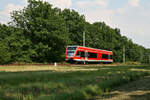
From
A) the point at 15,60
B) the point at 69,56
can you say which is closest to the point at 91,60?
the point at 69,56

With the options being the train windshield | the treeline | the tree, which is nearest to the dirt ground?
the train windshield

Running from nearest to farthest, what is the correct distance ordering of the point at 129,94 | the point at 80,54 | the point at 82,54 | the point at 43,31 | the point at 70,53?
1. the point at 129,94
2. the point at 70,53
3. the point at 80,54
4. the point at 82,54
5. the point at 43,31

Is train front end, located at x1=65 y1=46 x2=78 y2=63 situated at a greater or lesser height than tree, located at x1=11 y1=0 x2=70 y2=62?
lesser

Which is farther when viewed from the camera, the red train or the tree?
the tree

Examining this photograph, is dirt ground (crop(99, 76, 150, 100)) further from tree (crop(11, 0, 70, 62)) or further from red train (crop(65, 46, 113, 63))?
tree (crop(11, 0, 70, 62))

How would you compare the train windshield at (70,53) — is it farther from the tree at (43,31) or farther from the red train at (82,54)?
the tree at (43,31)

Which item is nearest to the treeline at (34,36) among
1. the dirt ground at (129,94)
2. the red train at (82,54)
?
the red train at (82,54)

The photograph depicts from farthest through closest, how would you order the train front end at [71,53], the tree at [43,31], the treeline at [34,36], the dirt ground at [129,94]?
the tree at [43,31]
the treeline at [34,36]
the train front end at [71,53]
the dirt ground at [129,94]

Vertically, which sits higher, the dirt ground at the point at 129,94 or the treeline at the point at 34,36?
the treeline at the point at 34,36

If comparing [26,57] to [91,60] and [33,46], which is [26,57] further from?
[91,60]

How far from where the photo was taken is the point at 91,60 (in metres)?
38.3

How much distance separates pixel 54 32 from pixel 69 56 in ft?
35.8

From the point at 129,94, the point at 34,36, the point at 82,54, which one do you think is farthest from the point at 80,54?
the point at 129,94

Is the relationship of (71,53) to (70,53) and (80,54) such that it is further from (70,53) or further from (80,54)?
(80,54)
